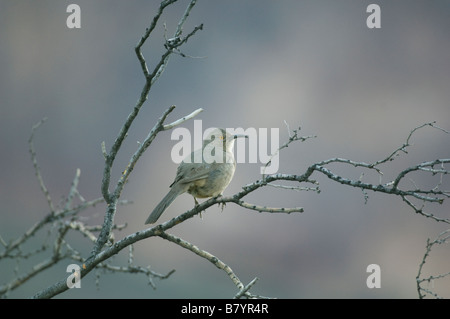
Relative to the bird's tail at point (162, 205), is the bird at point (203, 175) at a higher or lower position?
higher

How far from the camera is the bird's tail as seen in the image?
4891 millimetres

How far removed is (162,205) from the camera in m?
5.06

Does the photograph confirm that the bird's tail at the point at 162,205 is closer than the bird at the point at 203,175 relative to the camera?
Yes

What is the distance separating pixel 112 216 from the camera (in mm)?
4496

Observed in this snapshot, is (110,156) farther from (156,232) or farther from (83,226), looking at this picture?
(83,226)

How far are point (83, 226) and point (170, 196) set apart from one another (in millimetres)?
993

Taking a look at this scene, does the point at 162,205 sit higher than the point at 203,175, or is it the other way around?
the point at 203,175

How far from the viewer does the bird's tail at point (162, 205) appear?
4891 millimetres

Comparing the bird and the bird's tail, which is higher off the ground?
the bird

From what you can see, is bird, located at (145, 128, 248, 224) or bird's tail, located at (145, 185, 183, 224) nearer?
bird's tail, located at (145, 185, 183, 224)

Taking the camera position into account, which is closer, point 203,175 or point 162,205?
point 162,205
